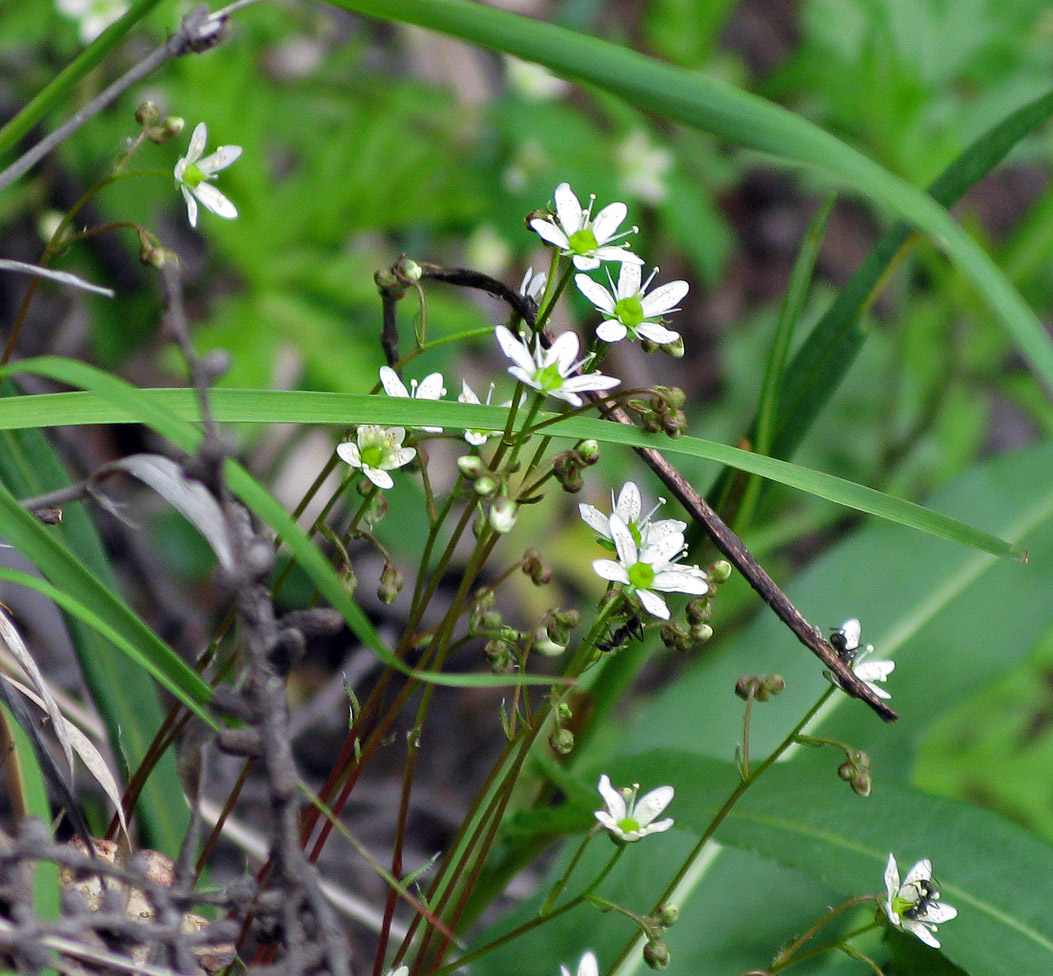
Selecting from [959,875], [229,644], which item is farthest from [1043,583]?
[229,644]

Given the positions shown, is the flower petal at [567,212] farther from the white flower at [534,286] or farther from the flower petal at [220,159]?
the flower petal at [220,159]

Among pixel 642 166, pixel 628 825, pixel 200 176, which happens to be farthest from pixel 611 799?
pixel 642 166

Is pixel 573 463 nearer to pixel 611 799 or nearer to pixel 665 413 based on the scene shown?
pixel 665 413

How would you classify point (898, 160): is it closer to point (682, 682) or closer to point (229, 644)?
point (682, 682)

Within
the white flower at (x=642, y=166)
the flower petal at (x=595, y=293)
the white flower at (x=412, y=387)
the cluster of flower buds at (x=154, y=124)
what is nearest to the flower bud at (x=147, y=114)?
the cluster of flower buds at (x=154, y=124)

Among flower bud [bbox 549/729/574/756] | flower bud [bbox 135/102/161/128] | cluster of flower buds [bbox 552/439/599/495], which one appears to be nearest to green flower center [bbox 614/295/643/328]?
cluster of flower buds [bbox 552/439/599/495]

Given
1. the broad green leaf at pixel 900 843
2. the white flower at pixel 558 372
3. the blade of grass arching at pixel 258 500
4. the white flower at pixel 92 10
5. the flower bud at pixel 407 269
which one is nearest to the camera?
the blade of grass arching at pixel 258 500
